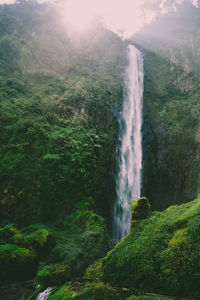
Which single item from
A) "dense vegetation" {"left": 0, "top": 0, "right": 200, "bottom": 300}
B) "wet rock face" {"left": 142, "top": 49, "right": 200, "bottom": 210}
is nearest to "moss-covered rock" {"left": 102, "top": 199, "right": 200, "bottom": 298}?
"dense vegetation" {"left": 0, "top": 0, "right": 200, "bottom": 300}

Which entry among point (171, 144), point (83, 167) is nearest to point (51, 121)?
point (83, 167)

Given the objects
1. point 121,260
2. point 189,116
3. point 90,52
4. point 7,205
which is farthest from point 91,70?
point 121,260

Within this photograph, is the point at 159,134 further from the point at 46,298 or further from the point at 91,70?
the point at 46,298

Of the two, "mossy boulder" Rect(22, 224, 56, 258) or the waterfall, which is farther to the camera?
"mossy boulder" Rect(22, 224, 56, 258)

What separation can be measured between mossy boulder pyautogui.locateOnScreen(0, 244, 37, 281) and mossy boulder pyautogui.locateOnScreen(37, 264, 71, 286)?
29cm

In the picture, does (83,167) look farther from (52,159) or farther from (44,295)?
(44,295)

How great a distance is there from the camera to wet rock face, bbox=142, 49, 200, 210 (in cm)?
1223

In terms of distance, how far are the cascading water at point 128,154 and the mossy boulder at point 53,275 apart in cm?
537

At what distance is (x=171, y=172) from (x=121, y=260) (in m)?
9.91

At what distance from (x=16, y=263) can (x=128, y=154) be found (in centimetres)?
939

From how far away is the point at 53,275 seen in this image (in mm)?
4559

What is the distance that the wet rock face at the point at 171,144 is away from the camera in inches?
481

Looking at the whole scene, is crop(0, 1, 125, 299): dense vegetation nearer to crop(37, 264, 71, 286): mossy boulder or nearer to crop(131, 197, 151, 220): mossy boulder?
crop(37, 264, 71, 286): mossy boulder

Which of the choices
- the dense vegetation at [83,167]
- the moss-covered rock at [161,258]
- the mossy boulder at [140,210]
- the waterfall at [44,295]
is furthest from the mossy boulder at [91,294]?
the mossy boulder at [140,210]
